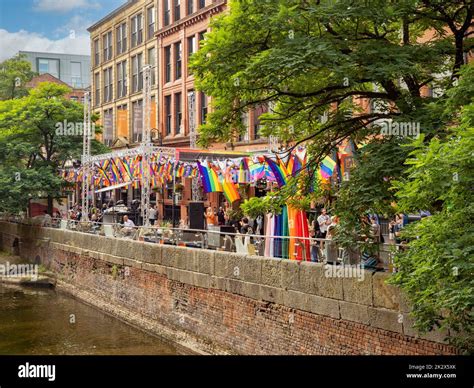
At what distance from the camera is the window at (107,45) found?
5912 cm

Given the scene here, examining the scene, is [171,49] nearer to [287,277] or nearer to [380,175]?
[287,277]

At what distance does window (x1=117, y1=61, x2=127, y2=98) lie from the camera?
55969mm

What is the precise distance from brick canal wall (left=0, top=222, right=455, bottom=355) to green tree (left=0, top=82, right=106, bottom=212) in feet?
25.5

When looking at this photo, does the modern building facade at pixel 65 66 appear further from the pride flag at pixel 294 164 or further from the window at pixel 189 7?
the pride flag at pixel 294 164

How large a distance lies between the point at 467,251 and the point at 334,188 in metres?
5.85

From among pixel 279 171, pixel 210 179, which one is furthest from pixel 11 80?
pixel 279 171

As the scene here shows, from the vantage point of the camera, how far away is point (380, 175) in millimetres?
12906

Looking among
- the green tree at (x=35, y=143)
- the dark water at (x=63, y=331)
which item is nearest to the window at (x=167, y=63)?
the green tree at (x=35, y=143)

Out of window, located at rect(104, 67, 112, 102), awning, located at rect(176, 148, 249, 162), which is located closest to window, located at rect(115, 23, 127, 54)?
window, located at rect(104, 67, 112, 102)

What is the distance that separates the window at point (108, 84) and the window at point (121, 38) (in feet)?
9.13

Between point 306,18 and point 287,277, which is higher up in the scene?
point 306,18

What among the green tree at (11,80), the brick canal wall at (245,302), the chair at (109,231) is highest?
the green tree at (11,80)

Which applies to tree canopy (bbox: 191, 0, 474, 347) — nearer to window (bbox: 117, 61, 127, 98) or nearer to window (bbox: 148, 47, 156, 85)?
window (bbox: 148, 47, 156, 85)
